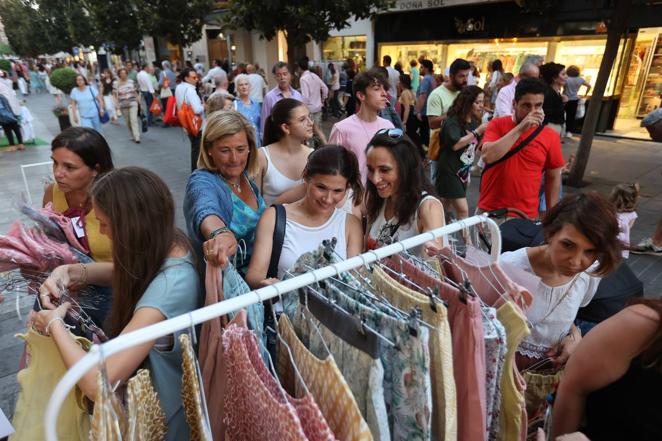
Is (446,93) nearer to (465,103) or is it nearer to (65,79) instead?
(465,103)

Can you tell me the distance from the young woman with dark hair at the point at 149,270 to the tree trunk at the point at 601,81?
7004mm

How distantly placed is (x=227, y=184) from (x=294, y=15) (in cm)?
640

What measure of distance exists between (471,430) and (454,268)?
571 mm

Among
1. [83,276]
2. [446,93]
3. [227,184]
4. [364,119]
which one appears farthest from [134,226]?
[446,93]

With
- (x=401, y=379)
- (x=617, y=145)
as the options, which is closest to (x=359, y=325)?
(x=401, y=379)

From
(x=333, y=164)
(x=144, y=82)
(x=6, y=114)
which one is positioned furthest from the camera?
(x=144, y=82)

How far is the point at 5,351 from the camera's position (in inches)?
138

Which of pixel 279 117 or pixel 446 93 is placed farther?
pixel 446 93

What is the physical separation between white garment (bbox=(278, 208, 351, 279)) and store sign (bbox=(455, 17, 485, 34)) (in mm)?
12476

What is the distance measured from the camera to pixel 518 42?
1181 centimetres

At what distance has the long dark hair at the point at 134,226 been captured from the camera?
1561mm

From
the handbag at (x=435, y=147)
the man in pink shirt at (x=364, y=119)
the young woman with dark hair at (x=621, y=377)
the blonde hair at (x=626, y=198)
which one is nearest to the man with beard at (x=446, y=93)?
the handbag at (x=435, y=147)

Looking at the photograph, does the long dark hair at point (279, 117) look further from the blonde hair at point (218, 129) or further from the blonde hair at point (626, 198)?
the blonde hair at point (626, 198)

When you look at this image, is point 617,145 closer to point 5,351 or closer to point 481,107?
point 481,107
